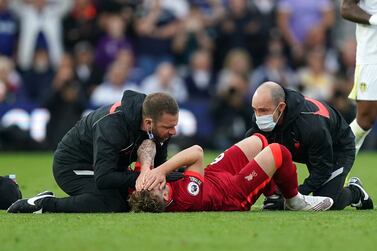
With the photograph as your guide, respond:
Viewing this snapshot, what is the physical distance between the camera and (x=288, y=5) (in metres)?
22.4

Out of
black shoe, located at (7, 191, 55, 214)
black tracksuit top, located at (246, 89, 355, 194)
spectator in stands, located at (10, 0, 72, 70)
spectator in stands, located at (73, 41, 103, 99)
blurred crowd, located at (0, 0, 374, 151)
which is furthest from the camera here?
spectator in stands, located at (10, 0, 72, 70)

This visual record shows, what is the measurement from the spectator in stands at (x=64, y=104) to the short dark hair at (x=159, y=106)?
10.5 meters

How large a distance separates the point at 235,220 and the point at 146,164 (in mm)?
1087

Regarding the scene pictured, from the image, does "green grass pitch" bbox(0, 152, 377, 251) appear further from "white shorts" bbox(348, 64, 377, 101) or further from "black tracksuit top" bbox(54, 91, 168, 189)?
"white shorts" bbox(348, 64, 377, 101)

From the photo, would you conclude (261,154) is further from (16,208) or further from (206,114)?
(206,114)

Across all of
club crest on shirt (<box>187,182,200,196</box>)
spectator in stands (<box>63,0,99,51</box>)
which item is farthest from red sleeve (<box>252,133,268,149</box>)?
spectator in stands (<box>63,0,99,51</box>)

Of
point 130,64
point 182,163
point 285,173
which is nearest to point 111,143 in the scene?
point 182,163

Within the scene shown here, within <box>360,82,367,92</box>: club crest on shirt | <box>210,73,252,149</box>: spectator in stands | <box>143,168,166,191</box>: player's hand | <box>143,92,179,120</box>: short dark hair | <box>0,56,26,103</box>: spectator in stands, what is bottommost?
<box>210,73,252,149</box>: spectator in stands

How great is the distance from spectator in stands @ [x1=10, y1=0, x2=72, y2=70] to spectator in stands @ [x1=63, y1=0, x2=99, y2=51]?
0.73 ft

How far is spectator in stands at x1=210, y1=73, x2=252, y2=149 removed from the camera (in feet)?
66.7

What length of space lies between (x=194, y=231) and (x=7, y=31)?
43.7 ft

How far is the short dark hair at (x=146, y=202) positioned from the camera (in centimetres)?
904

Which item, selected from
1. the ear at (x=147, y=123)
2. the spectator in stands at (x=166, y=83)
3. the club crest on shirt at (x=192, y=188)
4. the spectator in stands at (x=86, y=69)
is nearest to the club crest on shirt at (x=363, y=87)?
the club crest on shirt at (x=192, y=188)

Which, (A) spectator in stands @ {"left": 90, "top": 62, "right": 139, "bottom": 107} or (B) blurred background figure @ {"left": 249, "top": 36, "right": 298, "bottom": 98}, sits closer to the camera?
(A) spectator in stands @ {"left": 90, "top": 62, "right": 139, "bottom": 107}
